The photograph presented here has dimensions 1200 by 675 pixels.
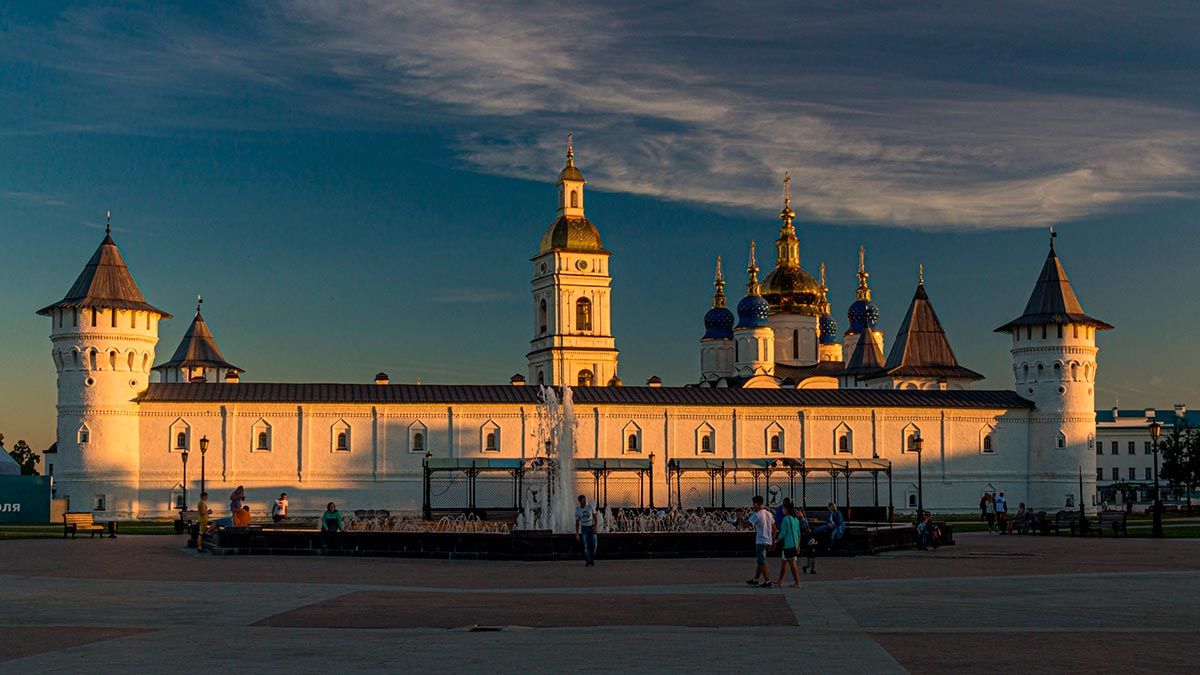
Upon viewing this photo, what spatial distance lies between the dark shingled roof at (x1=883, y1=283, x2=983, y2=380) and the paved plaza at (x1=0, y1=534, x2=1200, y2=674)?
5948 cm

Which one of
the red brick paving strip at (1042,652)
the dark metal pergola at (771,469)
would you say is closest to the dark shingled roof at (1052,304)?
the dark metal pergola at (771,469)

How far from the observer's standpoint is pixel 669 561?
28844 millimetres

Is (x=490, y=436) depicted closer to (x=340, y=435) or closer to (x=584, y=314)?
(x=340, y=435)

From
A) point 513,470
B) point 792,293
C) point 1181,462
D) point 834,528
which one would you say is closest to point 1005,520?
point 834,528

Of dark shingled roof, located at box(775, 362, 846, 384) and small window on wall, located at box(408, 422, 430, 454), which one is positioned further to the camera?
dark shingled roof, located at box(775, 362, 846, 384)

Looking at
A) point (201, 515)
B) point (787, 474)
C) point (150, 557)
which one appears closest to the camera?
point (150, 557)

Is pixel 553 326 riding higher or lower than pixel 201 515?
higher

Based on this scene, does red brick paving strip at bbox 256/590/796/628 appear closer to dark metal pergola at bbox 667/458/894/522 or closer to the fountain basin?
the fountain basin

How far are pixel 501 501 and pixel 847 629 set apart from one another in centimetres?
4598

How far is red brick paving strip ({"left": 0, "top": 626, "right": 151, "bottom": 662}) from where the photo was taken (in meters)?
14.6

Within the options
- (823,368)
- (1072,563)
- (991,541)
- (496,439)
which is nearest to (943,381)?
(823,368)

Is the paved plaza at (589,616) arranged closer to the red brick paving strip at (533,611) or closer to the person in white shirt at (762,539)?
the red brick paving strip at (533,611)

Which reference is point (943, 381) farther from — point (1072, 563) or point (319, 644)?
point (319, 644)

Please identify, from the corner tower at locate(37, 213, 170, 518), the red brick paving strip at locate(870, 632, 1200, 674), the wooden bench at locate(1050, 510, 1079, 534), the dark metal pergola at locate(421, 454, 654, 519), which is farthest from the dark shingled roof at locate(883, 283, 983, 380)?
the red brick paving strip at locate(870, 632, 1200, 674)
